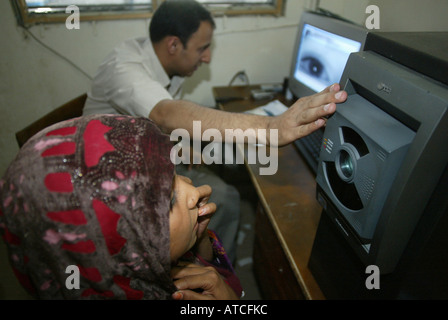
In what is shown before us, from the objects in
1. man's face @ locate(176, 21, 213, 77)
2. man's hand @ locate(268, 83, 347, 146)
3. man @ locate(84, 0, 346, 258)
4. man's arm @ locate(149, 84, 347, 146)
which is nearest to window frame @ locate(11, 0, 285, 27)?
man @ locate(84, 0, 346, 258)

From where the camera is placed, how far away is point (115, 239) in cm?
53

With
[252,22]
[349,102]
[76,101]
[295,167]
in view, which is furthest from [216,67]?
[349,102]

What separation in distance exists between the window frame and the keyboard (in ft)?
3.22

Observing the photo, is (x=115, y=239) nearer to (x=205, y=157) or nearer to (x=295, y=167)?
(x=295, y=167)

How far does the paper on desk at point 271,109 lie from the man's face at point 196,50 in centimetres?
39

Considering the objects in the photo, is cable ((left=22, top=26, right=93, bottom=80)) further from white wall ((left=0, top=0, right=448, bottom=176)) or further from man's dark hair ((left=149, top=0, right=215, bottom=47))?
man's dark hair ((left=149, top=0, right=215, bottom=47))

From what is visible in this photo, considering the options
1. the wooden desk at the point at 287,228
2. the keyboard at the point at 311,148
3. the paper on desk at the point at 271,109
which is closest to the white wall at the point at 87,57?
the paper on desk at the point at 271,109

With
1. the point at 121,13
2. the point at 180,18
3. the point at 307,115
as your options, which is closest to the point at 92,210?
the point at 307,115

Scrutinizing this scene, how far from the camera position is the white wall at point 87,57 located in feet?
5.35

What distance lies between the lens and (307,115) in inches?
28.4

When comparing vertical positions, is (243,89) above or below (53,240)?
below

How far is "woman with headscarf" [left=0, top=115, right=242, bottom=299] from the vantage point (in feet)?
1.60

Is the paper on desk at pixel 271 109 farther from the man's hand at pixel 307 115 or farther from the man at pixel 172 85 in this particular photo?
the man's hand at pixel 307 115

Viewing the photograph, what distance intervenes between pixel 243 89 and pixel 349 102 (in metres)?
1.40
